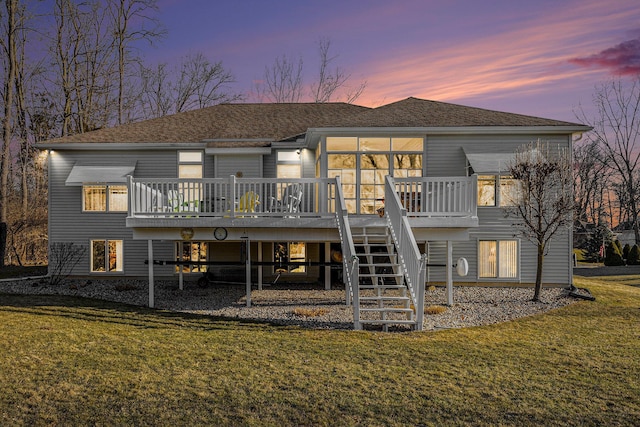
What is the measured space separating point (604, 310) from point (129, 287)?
41.6ft

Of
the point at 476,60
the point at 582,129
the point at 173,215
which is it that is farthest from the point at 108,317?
the point at 476,60

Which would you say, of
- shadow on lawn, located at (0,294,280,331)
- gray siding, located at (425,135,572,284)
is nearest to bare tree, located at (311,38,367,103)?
gray siding, located at (425,135,572,284)

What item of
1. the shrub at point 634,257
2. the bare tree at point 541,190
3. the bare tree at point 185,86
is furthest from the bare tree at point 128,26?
the shrub at point 634,257

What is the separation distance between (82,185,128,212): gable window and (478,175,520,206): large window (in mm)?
11503

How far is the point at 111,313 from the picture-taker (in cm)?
1025

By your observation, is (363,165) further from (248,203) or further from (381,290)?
(381,290)

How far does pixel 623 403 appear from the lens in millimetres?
5238

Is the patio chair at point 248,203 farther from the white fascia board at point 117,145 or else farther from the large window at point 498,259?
the large window at point 498,259

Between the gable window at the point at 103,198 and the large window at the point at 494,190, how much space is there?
11.5 m

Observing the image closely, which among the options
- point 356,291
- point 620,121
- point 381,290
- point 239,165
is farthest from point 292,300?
point 620,121

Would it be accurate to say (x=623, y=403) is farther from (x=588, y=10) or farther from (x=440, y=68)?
(x=440, y=68)

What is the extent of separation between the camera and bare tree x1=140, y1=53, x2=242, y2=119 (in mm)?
29781

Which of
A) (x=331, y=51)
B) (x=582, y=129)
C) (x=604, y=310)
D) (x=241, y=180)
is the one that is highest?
(x=331, y=51)

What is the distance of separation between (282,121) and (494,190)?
8058 mm
